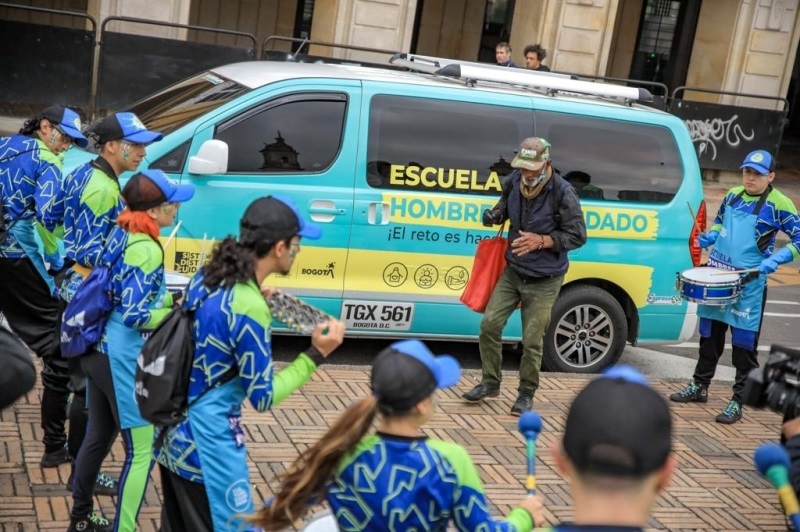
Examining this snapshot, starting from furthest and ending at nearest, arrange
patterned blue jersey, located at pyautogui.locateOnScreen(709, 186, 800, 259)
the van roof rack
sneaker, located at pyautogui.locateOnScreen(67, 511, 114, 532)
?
the van roof rack < patterned blue jersey, located at pyautogui.locateOnScreen(709, 186, 800, 259) < sneaker, located at pyautogui.locateOnScreen(67, 511, 114, 532)

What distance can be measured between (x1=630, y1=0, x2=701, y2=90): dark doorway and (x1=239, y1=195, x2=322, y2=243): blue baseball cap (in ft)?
69.0

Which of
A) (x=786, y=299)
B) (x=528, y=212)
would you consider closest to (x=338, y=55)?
(x=786, y=299)

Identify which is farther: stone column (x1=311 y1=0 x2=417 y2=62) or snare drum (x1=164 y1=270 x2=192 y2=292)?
stone column (x1=311 y1=0 x2=417 y2=62)

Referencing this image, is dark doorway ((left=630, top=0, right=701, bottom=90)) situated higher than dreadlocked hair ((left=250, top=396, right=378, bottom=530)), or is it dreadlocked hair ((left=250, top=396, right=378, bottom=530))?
dark doorway ((left=630, top=0, right=701, bottom=90))

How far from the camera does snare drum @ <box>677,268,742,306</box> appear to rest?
8.38 m

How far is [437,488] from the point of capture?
12.1 feet

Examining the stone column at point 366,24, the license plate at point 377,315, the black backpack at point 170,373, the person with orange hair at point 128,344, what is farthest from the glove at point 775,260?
the stone column at point 366,24

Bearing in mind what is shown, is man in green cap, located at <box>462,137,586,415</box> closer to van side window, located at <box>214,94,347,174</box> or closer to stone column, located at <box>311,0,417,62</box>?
van side window, located at <box>214,94,347,174</box>

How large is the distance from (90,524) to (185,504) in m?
1.23

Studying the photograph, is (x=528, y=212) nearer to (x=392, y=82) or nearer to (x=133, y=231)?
(x=392, y=82)

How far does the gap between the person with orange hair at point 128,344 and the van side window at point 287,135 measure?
3020 mm

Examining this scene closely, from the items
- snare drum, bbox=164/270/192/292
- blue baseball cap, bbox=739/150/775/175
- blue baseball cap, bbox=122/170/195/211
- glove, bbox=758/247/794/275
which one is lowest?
snare drum, bbox=164/270/192/292

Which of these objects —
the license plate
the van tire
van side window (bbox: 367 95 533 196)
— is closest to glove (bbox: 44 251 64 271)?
the license plate

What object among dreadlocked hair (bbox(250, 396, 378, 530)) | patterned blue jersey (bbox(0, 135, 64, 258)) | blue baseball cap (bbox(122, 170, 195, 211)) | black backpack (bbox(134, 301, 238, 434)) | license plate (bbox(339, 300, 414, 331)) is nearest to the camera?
dreadlocked hair (bbox(250, 396, 378, 530))
